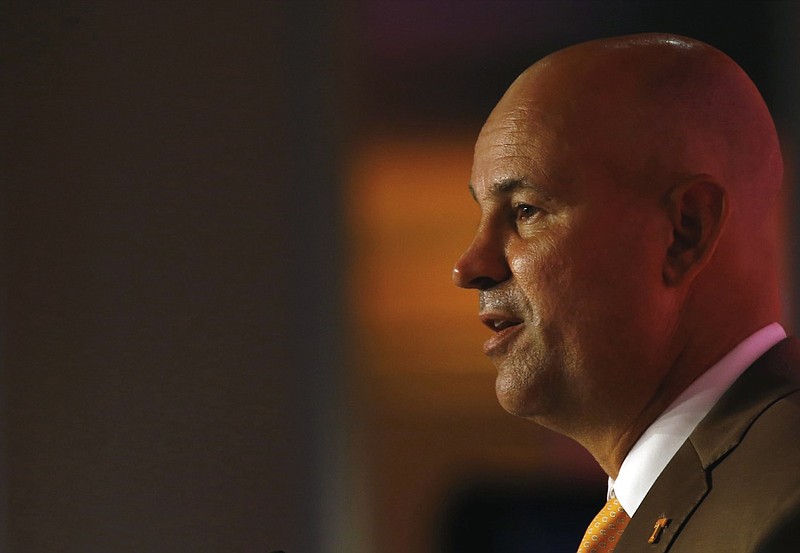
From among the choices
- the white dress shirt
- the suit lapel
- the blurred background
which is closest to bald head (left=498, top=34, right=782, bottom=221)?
the white dress shirt

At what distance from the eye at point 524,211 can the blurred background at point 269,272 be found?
112cm

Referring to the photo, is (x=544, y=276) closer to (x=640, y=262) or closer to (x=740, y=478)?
(x=640, y=262)

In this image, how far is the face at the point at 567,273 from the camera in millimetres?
921

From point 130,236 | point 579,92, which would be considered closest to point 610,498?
point 579,92

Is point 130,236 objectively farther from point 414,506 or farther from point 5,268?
point 414,506

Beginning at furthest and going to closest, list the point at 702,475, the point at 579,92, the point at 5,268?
the point at 5,268 → the point at 579,92 → the point at 702,475

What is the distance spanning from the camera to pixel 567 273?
93cm

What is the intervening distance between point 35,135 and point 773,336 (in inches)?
61.2

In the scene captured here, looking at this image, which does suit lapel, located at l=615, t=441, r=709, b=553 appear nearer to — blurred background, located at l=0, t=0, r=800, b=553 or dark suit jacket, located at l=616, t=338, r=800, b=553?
dark suit jacket, located at l=616, t=338, r=800, b=553

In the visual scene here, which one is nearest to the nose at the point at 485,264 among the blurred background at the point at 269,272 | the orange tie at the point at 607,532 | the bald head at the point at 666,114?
the bald head at the point at 666,114

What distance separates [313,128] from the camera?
210 centimetres

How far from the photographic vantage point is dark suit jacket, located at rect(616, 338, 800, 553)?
0.74 meters

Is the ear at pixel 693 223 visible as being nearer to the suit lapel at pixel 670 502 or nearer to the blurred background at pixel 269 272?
the suit lapel at pixel 670 502

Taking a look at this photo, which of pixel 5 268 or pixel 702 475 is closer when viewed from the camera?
pixel 702 475
